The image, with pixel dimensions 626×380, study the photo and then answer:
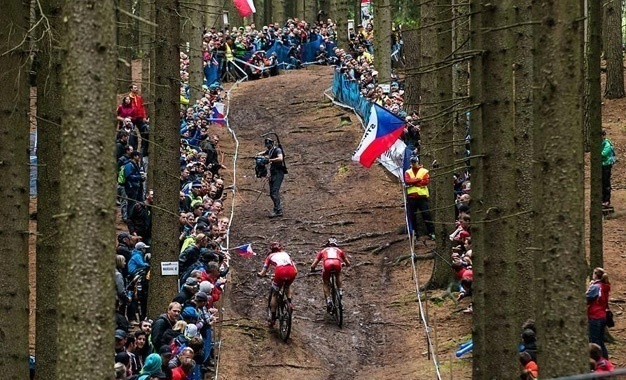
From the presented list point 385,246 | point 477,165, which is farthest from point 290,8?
point 477,165

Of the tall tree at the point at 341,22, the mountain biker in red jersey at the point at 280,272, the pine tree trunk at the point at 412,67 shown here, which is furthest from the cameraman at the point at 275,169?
the tall tree at the point at 341,22

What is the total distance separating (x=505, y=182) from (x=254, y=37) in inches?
1132

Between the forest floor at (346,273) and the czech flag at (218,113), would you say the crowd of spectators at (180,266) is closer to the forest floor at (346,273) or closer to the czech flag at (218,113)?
the forest floor at (346,273)

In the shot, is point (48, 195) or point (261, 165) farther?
point (261, 165)

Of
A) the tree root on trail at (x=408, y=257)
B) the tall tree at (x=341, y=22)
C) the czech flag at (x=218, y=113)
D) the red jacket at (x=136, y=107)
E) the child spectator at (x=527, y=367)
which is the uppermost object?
the tall tree at (x=341, y=22)

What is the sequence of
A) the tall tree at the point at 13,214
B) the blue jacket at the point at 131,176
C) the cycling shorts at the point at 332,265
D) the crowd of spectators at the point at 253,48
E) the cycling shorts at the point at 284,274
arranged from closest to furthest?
→ the tall tree at the point at 13,214
the cycling shorts at the point at 284,274
the cycling shorts at the point at 332,265
the blue jacket at the point at 131,176
the crowd of spectators at the point at 253,48

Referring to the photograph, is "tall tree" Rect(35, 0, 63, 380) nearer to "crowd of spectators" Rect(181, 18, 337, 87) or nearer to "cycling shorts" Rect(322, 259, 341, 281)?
"cycling shorts" Rect(322, 259, 341, 281)

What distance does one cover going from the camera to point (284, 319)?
58.8 feet

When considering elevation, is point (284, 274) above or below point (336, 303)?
above

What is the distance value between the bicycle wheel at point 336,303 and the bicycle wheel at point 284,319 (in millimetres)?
1080

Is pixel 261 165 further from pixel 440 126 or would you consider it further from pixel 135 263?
pixel 135 263

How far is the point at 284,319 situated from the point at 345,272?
4205 millimetres

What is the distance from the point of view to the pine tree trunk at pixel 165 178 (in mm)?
16297

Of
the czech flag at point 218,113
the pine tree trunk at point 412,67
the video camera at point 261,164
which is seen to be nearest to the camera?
the video camera at point 261,164
